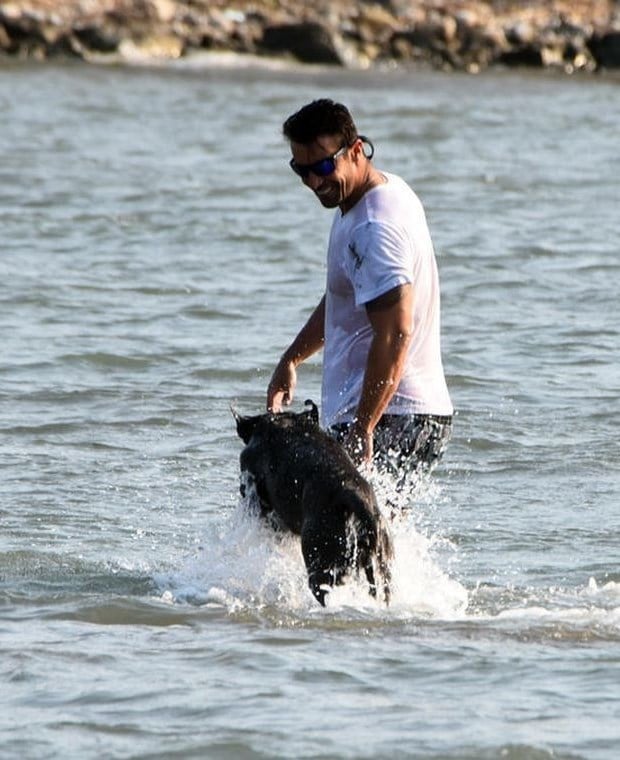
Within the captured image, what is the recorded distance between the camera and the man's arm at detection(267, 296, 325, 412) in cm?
714

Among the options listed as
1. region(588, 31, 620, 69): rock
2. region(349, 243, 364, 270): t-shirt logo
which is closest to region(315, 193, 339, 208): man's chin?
region(349, 243, 364, 270): t-shirt logo

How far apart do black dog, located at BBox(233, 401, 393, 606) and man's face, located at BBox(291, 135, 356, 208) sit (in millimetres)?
717

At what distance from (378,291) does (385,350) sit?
196mm

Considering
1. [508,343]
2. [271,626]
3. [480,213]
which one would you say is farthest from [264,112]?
[271,626]

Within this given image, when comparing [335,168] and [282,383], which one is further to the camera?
[282,383]

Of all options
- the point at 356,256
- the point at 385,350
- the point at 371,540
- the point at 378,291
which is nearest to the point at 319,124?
the point at 356,256

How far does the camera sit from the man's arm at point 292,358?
23.4ft

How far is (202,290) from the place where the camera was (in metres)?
15.2

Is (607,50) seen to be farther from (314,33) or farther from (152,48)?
(152,48)

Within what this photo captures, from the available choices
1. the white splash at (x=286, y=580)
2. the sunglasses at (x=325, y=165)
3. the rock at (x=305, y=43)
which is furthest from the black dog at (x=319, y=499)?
the rock at (x=305, y=43)

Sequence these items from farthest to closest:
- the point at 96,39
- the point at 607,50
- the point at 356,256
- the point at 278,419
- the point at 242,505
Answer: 1. the point at 607,50
2. the point at 96,39
3. the point at 242,505
4. the point at 278,419
5. the point at 356,256

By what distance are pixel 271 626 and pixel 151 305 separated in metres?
7.83

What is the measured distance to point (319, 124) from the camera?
21.4 feet

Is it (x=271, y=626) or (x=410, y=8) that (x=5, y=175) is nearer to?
(x=271, y=626)
